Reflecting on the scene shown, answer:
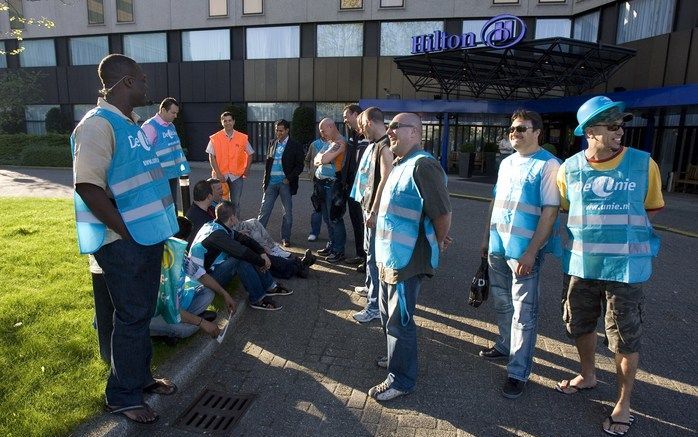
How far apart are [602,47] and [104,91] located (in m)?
16.2

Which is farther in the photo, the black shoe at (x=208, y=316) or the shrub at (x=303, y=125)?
the shrub at (x=303, y=125)

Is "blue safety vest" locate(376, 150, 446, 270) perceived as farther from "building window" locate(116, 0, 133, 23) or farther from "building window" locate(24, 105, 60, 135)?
"building window" locate(24, 105, 60, 135)

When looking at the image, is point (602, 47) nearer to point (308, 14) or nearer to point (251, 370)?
point (308, 14)

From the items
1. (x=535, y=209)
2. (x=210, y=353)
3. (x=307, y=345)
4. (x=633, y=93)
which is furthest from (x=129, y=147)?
(x=633, y=93)

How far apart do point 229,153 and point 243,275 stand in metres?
3.20

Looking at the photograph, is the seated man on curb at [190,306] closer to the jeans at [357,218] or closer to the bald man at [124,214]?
the bald man at [124,214]

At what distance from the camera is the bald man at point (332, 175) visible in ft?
21.0

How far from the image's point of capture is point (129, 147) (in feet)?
8.88

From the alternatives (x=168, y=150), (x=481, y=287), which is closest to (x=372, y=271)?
(x=481, y=287)

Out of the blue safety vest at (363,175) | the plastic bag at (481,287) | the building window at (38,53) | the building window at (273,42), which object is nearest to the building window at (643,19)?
the building window at (273,42)

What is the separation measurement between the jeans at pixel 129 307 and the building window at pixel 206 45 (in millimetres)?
23155

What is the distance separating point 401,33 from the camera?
860 inches

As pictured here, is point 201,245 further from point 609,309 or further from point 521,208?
point 609,309

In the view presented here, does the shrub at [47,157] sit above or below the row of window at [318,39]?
below
